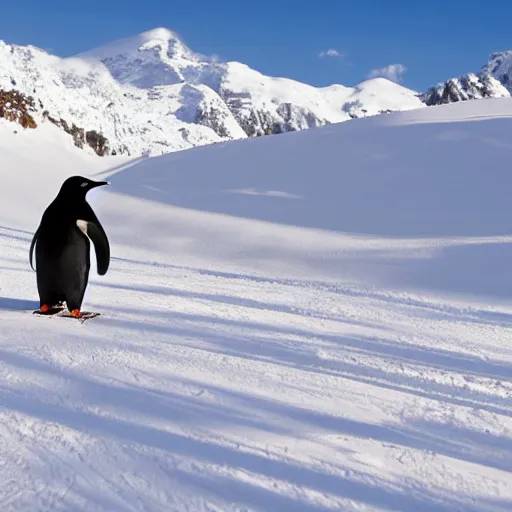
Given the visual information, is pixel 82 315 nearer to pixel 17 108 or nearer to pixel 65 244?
pixel 65 244

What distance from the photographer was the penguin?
11.6 ft

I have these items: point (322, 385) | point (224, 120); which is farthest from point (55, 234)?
point (224, 120)

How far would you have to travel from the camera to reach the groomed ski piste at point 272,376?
1.86 m

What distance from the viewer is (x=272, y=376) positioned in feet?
9.36

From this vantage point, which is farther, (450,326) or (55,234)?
(450,326)

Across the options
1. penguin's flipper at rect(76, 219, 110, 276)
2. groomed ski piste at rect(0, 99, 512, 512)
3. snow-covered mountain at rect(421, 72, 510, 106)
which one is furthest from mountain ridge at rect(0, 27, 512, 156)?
penguin's flipper at rect(76, 219, 110, 276)

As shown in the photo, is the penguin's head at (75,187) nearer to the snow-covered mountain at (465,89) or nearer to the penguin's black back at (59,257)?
the penguin's black back at (59,257)

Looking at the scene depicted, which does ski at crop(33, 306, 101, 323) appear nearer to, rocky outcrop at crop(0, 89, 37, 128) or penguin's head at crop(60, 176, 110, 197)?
penguin's head at crop(60, 176, 110, 197)

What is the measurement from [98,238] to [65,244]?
0.22 metres

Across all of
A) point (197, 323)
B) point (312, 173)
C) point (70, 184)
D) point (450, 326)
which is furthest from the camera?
point (312, 173)

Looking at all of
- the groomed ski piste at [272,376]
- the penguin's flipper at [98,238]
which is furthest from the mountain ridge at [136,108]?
the penguin's flipper at [98,238]

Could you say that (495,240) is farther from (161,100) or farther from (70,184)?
(161,100)

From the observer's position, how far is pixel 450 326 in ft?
15.1

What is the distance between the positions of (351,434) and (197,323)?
1757mm
